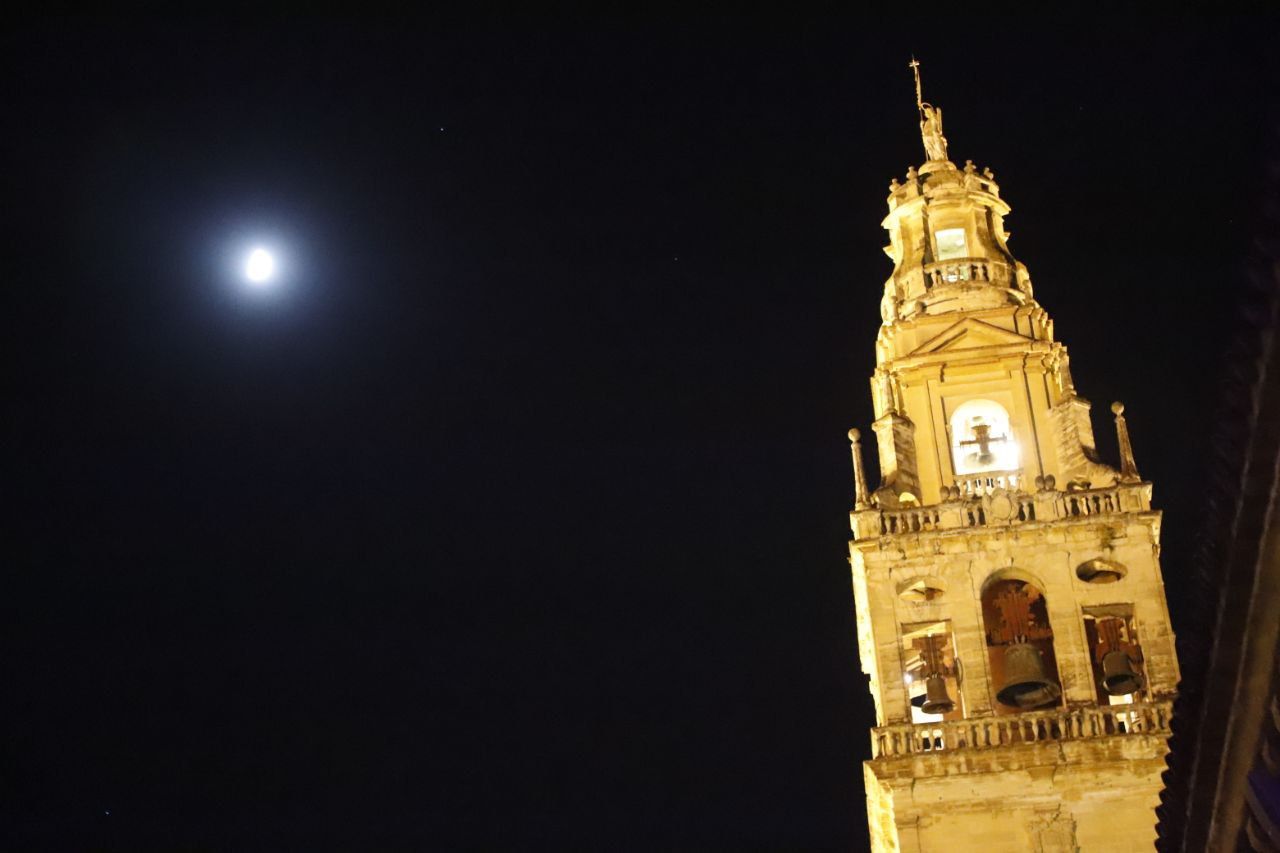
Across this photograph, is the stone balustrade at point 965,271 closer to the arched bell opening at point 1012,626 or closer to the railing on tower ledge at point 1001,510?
the railing on tower ledge at point 1001,510

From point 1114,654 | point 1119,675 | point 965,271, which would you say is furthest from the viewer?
point 965,271

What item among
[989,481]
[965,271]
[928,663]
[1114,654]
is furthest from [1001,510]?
[965,271]

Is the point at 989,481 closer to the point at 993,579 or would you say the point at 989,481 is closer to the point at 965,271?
the point at 993,579

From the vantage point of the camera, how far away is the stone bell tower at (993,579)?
32.4 metres

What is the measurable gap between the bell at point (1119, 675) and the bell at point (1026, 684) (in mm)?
944

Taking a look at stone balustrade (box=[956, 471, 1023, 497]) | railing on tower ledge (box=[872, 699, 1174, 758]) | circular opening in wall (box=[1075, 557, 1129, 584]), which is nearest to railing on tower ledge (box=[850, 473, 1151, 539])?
circular opening in wall (box=[1075, 557, 1129, 584])

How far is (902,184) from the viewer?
41.8 m

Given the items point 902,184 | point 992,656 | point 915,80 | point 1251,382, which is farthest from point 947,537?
point 1251,382

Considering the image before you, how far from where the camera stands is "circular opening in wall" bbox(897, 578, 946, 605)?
114 ft

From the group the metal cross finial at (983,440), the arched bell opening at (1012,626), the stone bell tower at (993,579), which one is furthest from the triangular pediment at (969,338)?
the arched bell opening at (1012,626)

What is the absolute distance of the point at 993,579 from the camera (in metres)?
35.1

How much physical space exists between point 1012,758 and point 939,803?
1471mm

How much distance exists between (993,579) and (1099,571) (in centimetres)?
192

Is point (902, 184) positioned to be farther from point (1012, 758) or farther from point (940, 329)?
point (1012, 758)
